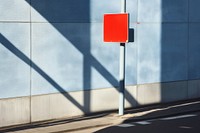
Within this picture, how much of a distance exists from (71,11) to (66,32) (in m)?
0.62

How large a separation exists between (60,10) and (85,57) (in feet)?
5.20

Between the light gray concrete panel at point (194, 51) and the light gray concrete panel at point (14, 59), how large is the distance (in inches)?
264

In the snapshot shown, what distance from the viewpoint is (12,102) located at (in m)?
12.5

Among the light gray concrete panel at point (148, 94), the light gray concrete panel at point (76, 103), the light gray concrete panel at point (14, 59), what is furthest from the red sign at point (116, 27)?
the light gray concrete panel at point (148, 94)

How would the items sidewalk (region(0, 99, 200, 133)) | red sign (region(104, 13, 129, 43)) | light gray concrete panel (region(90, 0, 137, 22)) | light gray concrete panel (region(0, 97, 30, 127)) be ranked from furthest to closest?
light gray concrete panel (region(90, 0, 137, 22)) → red sign (region(104, 13, 129, 43)) → light gray concrete panel (region(0, 97, 30, 127)) → sidewalk (region(0, 99, 200, 133))

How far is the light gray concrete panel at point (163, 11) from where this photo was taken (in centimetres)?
1552

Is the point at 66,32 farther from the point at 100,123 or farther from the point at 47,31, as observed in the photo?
the point at 100,123

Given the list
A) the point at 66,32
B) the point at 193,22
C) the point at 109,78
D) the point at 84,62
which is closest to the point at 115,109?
the point at 109,78

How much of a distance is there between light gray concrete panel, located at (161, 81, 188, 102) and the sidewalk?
1.33 ft

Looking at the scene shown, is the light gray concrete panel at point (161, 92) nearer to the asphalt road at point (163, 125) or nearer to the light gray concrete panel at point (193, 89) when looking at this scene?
the light gray concrete panel at point (193, 89)

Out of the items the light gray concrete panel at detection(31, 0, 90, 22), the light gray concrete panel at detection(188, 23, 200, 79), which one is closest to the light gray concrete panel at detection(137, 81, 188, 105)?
the light gray concrete panel at detection(188, 23, 200, 79)

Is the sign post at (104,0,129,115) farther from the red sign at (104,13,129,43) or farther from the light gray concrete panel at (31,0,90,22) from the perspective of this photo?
the light gray concrete panel at (31,0,90,22)

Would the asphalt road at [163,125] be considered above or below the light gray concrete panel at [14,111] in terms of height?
below

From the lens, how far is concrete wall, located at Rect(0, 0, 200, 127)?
12.5 m
